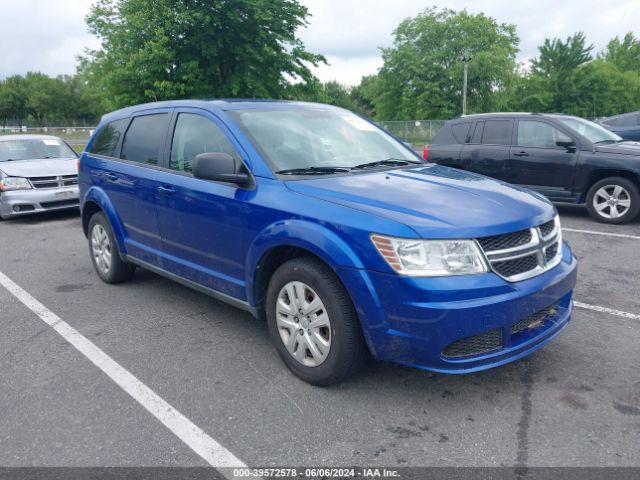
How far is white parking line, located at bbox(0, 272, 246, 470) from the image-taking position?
262 cm

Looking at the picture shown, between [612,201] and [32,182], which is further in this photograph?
[32,182]

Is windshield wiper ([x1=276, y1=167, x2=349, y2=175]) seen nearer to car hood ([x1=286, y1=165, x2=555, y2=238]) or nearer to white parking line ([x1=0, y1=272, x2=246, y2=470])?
car hood ([x1=286, y1=165, x2=555, y2=238])

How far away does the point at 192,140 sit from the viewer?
4164 mm

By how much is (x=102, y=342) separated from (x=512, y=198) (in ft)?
10.1

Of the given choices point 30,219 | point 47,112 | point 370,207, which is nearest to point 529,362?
point 370,207

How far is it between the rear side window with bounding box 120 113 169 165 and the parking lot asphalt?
1355mm

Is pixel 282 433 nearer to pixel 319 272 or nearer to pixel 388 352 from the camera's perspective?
pixel 388 352

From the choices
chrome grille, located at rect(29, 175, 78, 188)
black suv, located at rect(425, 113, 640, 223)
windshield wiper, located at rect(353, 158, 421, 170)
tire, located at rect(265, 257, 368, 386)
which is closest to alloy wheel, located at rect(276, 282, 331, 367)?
tire, located at rect(265, 257, 368, 386)

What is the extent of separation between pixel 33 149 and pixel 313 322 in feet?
29.9

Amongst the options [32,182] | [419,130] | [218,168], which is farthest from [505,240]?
[419,130]

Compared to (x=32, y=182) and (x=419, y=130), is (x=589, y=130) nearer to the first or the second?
(x=32, y=182)

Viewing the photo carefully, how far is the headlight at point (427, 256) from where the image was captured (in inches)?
108

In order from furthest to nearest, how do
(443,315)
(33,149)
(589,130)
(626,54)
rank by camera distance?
1. (626,54)
2. (33,149)
3. (589,130)
4. (443,315)

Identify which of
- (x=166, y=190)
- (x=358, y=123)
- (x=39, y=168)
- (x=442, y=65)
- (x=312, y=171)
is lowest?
(x=39, y=168)
